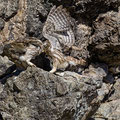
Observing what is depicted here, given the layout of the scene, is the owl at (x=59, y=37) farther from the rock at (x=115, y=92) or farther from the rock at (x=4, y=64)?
the rock at (x=115, y=92)

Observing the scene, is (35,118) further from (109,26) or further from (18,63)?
(109,26)

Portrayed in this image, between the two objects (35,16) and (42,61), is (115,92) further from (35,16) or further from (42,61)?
(35,16)

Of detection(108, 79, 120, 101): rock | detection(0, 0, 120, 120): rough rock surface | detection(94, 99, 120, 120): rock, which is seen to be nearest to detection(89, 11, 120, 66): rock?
detection(0, 0, 120, 120): rough rock surface

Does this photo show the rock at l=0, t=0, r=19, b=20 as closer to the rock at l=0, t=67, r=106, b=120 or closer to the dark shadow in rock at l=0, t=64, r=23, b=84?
the dark shadow in rock at l=0, t=64, r=23, b=84

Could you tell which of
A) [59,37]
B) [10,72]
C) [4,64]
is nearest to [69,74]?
[59,37]

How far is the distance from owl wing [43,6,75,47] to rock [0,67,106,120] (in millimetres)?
832

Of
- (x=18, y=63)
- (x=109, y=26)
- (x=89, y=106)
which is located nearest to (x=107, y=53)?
(x=109, y=26)

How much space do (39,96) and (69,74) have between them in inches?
27.7

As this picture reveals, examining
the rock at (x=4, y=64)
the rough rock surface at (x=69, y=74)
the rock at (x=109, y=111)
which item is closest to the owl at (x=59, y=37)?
the rough rock surface at (x=69, y=74)

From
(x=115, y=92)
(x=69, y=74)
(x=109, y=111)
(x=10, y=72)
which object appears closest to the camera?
(x=69, y=74)

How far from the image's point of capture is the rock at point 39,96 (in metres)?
4.60

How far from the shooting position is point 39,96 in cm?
464

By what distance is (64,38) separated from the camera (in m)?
5.61

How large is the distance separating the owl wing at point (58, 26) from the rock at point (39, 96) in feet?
2.73
